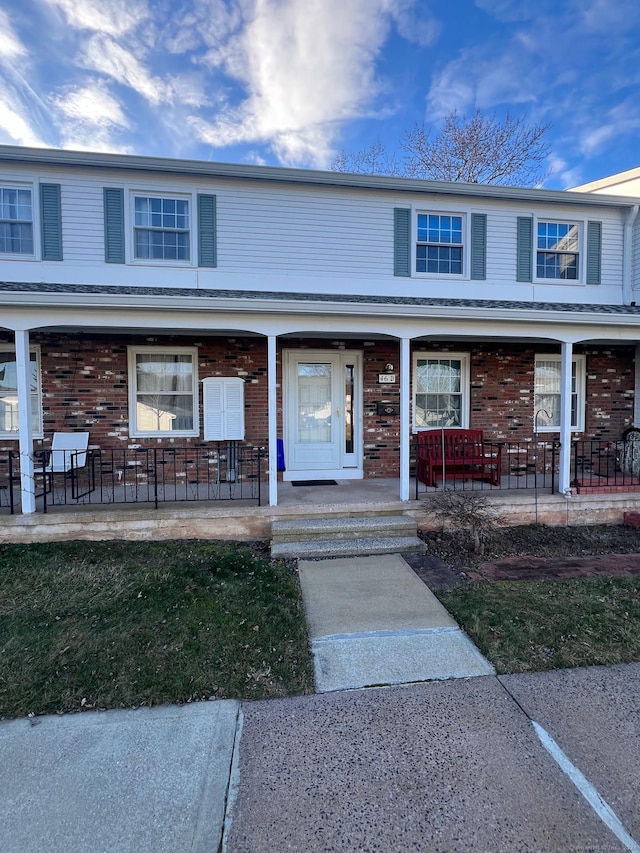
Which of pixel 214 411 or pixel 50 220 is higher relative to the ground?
pixel 50 220

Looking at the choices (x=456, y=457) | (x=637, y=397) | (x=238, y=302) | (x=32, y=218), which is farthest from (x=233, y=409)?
(x=637, y=397)

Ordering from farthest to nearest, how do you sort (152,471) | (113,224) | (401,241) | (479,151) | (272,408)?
(479,151) → (401,241) → (152,471) → (113,224) → (272,408)

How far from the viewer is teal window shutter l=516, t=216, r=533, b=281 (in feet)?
26.7

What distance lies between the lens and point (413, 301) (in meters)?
6.44

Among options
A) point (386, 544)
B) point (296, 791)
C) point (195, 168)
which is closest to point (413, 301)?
point (386, 544)

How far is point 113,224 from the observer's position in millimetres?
7082

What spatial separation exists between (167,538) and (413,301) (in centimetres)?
472

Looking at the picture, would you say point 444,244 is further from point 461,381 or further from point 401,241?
point 461,381

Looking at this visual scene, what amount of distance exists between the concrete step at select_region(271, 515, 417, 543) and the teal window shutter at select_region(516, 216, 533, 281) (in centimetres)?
537

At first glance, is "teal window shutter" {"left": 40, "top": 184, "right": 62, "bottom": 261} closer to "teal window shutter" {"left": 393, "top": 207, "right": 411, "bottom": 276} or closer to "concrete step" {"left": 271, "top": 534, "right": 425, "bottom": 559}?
"teal window shutter" {"left": 393, "top": 207, "right": 411, "bottom": 276}

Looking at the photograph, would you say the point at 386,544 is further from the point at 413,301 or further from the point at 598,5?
the point at 598,5

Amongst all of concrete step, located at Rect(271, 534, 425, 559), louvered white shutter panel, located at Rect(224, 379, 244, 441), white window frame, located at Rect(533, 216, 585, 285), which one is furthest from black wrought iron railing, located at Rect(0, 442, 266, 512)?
white window frame, located at Rect(533, 216, 585, 285)

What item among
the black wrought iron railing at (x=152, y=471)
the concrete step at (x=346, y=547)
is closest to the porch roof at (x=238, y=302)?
the black wrought iron railing at (x=152, y=471)

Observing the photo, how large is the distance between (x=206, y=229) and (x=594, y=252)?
717 centimetres
